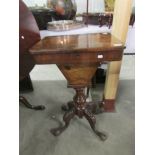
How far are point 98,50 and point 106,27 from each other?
0.78 m

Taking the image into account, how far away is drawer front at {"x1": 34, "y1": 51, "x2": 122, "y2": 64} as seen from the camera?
4.52ft

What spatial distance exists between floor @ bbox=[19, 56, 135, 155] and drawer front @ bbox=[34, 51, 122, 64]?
68 centimetres

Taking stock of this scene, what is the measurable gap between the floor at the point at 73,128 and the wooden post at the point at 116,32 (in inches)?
6.0

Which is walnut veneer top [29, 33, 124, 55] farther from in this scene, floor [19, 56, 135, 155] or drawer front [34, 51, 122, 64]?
floor [19, 56, 135, 155]

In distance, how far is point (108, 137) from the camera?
1.76 m

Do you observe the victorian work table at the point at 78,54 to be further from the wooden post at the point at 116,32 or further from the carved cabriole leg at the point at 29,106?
the carved cabriole leg at the point at 29,106

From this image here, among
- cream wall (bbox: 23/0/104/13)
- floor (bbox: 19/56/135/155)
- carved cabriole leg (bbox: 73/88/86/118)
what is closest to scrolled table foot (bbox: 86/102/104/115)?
floor (bbox: 19/56/135/155)

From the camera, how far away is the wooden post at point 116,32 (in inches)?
68.0

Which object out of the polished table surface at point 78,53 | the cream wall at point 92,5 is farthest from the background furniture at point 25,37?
the cream wall at point 92,5

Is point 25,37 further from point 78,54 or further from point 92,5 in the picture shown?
point 92,5

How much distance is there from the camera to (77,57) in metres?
1.38

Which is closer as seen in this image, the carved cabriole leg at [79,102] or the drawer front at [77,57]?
the drawer front at [77,57]
